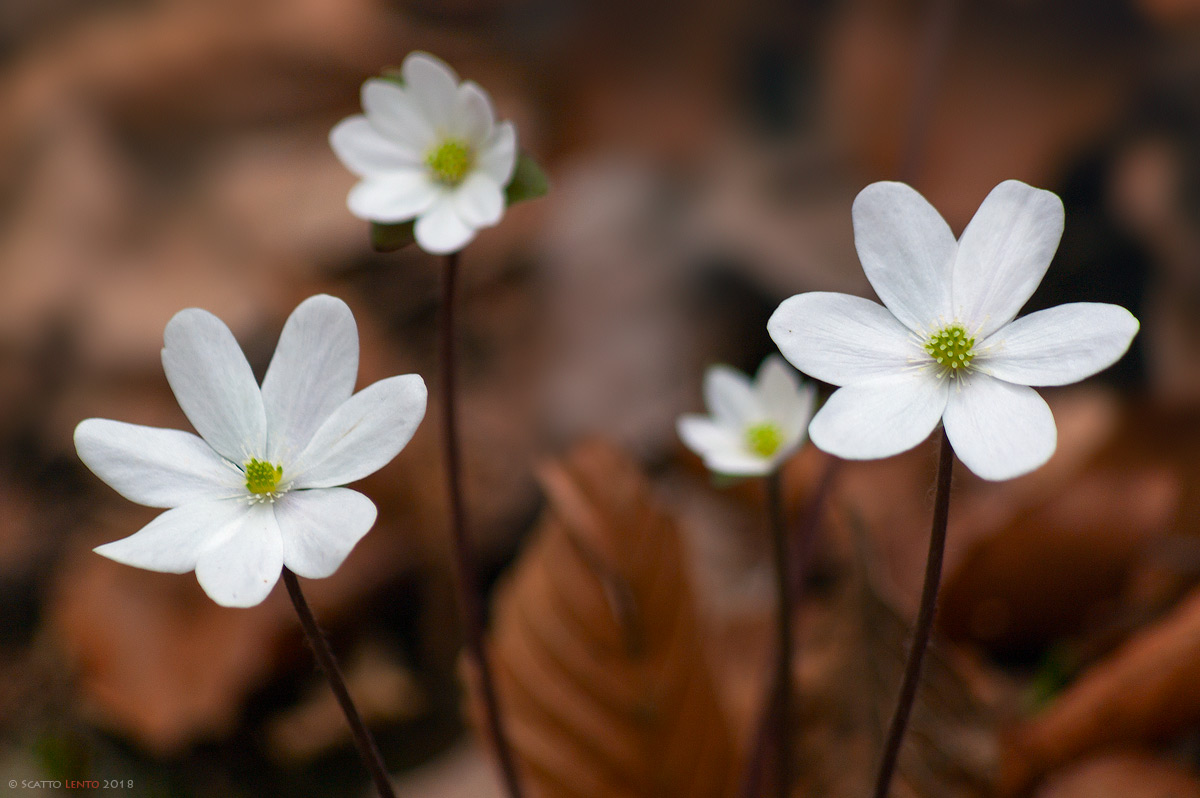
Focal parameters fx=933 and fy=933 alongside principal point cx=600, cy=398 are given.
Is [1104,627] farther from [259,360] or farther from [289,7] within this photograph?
[289,7]

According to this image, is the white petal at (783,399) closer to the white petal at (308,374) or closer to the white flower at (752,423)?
the white flower at (752,423)

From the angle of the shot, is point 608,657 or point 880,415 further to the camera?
point 608,657

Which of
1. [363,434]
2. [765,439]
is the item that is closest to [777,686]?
[765,439]

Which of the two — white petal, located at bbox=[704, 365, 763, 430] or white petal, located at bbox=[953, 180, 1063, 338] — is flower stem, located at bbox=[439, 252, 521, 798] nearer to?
white petal, located at bbox=[704, 365, 763, 430]

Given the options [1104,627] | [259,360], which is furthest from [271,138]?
[1104,627]

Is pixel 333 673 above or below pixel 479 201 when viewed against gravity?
below

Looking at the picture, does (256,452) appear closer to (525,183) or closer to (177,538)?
(177,538)
